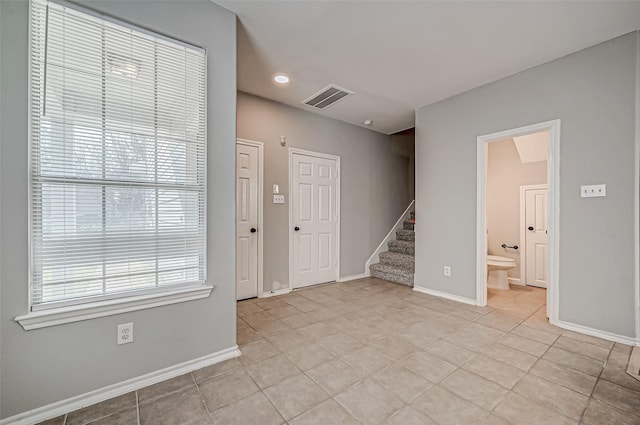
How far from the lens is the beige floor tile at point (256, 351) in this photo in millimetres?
2078

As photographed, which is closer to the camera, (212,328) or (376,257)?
(212,328)

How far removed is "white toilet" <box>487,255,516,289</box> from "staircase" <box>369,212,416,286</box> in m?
1.16

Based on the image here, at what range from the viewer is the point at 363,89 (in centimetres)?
336

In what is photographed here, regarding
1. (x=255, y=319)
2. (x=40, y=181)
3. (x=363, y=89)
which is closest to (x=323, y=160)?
(x=363, y=89)

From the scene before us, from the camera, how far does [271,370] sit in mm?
1941

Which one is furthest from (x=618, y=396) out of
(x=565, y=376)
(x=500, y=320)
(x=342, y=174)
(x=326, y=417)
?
(x=342, y=174)

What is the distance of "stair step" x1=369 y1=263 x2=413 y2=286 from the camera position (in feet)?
13.8

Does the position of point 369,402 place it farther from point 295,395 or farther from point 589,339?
point 589,339

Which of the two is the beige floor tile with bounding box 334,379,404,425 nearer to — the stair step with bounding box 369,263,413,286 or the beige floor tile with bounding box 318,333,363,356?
the beige floor tile with bounding box 318,333,363,356

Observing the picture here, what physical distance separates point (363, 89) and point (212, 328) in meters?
3.08

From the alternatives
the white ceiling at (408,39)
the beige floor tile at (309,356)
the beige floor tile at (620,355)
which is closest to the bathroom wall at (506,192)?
the white ceiling at (408,39)

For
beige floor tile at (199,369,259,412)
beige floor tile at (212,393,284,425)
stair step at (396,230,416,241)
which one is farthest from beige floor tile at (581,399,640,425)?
stair step at (396,230,416,241)

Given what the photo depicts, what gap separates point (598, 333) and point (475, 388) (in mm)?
1699

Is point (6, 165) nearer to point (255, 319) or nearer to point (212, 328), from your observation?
point (212, 328)
